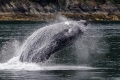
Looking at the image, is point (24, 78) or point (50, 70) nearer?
point (24, 78)

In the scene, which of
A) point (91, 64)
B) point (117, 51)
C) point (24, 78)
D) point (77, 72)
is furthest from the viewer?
point (117, 51)

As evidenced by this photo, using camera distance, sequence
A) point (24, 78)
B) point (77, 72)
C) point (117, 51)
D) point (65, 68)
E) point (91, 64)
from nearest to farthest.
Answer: point (24, 78)
point (77, 72)
point (65, 68)
point (91, 64)
point (117, 51)

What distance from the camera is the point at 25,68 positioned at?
143 feet

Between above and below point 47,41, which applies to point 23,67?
below

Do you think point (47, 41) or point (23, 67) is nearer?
point (23, 67)

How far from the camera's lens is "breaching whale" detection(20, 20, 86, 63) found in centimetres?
4391

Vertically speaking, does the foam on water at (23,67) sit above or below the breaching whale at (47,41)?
below

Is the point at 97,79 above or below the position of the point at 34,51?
below

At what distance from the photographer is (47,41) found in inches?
1751

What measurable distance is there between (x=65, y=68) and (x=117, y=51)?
2042 cm

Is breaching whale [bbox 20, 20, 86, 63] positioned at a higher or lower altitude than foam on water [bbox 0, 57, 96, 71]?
higher

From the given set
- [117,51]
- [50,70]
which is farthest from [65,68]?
[117,51]

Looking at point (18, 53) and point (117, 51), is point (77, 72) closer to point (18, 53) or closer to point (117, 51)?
point (18, 53)

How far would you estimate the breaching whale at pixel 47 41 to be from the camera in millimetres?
43906
